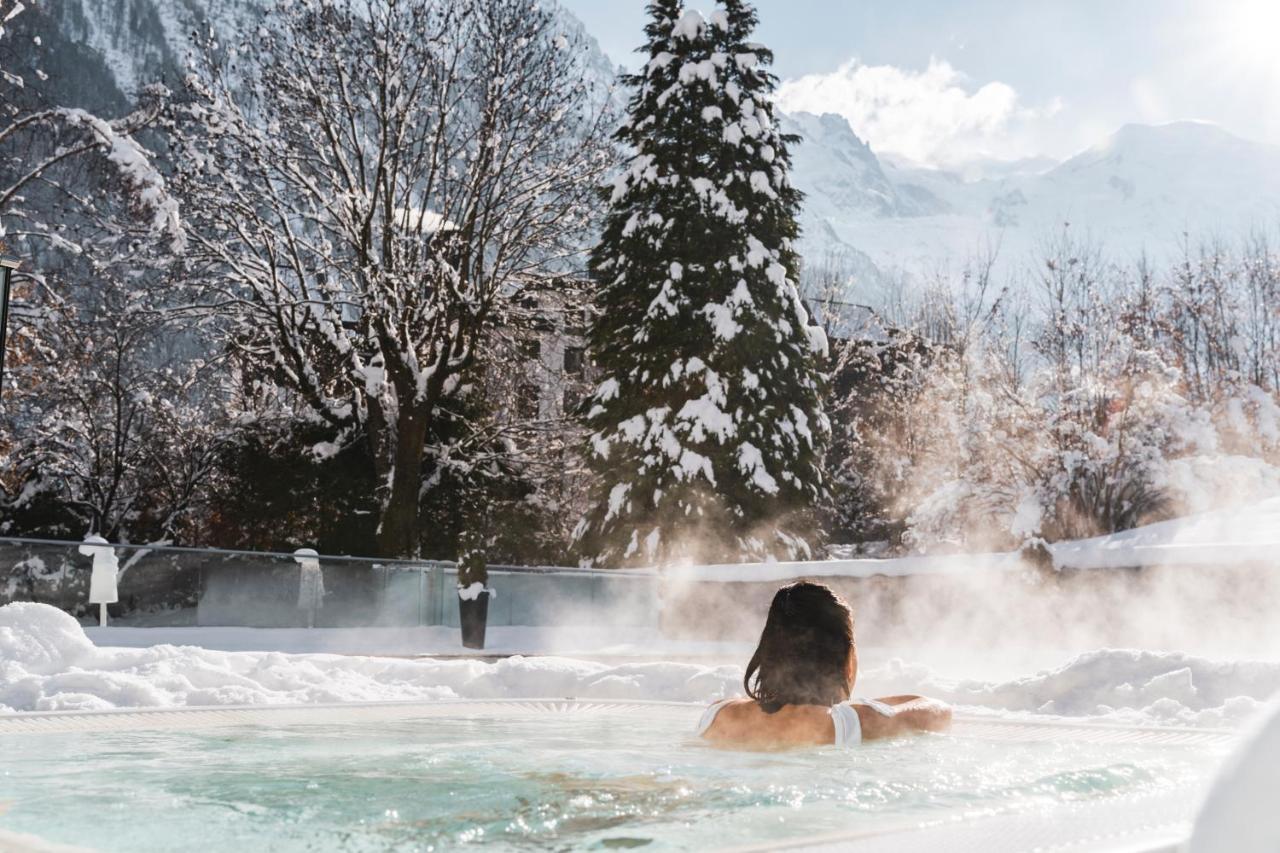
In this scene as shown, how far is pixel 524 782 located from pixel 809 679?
1.22m

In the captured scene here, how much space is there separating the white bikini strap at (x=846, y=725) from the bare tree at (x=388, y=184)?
17.5 meters

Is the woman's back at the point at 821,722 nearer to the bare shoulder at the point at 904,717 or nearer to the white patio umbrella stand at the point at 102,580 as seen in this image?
the bare shoulder at the point at 904,717

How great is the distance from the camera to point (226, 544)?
2617 centimetres

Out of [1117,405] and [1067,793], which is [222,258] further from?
[1067,793]

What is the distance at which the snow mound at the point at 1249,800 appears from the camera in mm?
1101

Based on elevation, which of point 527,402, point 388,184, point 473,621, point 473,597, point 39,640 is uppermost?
point 388,184

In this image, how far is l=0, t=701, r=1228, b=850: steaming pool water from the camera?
303 cm

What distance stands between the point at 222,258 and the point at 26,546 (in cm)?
885

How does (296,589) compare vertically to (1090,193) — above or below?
below

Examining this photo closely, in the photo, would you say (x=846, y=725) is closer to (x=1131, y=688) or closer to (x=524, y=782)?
(x=524, y=782)

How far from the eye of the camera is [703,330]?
2402cm

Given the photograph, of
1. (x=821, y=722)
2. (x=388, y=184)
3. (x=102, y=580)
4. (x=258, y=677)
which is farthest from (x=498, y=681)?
(x=388, y=184)

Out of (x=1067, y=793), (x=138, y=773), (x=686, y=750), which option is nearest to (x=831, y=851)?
(x=1067, y=793)

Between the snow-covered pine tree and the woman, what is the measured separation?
18562 mm
